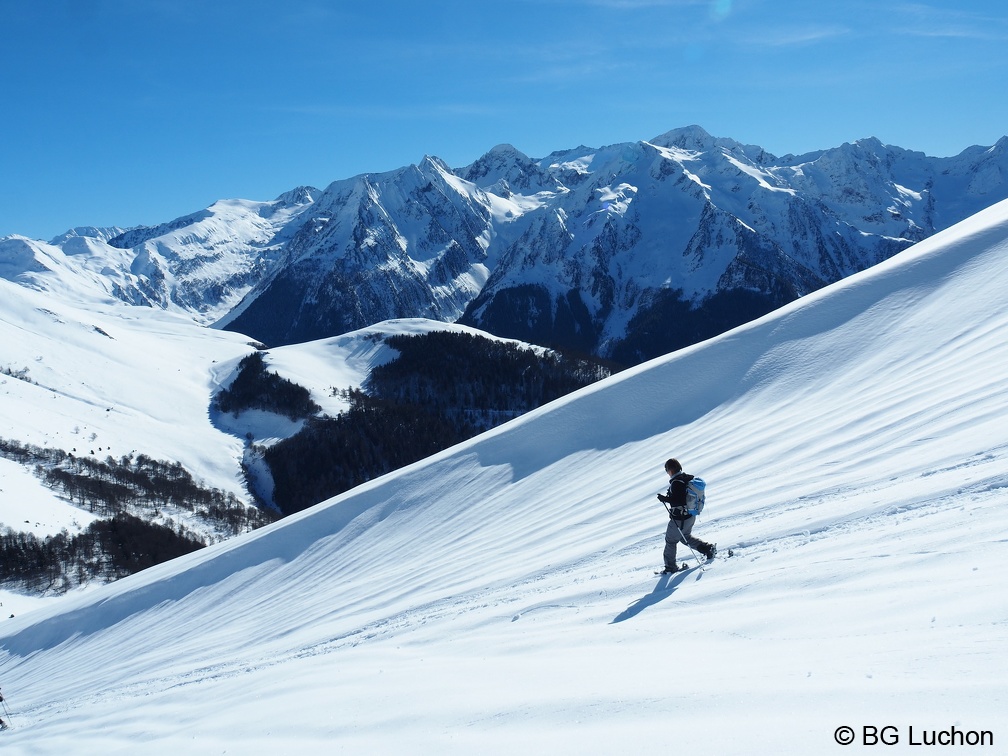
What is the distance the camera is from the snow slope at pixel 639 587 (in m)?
5.16

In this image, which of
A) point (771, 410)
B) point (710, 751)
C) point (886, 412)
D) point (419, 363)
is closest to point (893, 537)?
point (710, 751)

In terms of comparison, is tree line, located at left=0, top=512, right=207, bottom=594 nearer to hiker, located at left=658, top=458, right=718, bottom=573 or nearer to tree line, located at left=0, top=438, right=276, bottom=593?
tree line, located at left=0, top=438, right=276, bottom=593

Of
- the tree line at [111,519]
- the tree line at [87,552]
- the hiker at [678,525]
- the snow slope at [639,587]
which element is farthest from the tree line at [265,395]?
the hiker at [678,525]

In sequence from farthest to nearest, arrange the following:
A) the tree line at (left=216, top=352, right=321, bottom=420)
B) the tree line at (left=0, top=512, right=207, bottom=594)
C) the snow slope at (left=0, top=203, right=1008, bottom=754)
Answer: the tree line at (left=216, top=352, right=321, bottom=420)
the tree line at (left=0, top=512, right=207, bottom=594)
the snow slope at (left=0, top=203, right=1008, bottom=754)

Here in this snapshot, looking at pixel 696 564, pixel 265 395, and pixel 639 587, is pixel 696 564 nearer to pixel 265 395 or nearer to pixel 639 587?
pixel 639 587

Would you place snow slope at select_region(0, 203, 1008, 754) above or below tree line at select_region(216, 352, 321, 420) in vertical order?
below

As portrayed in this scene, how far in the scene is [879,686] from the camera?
4.54m

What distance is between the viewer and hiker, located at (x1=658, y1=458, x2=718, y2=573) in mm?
9219

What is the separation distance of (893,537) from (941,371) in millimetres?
8932

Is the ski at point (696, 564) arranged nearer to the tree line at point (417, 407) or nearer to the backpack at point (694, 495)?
the backpack at point (694, 495)

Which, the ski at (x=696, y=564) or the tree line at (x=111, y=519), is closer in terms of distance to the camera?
the ski at (x=696, y=564)

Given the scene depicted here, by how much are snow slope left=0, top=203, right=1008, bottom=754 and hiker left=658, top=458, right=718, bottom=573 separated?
1.20ft

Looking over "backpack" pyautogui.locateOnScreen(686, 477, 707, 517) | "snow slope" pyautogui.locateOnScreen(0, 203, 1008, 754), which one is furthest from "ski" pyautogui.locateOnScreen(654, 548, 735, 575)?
"backpack" pyautogui.locateOnScreen(686, 477, 707, 517)

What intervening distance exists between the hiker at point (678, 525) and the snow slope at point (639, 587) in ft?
1.20
